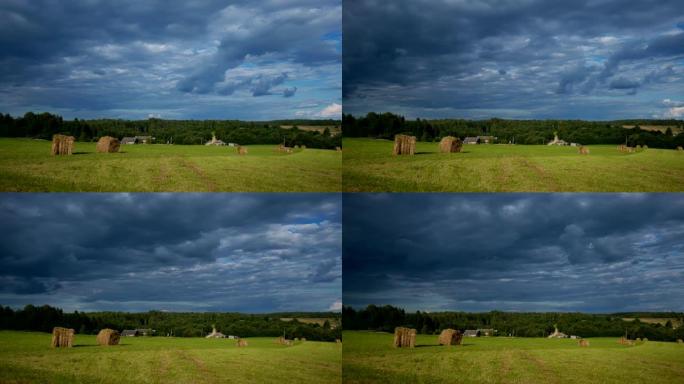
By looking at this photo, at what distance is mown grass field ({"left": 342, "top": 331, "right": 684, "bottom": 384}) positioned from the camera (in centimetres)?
775

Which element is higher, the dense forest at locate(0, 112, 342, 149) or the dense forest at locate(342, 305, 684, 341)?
the dense forest at locate(0, 112, 342, 149)

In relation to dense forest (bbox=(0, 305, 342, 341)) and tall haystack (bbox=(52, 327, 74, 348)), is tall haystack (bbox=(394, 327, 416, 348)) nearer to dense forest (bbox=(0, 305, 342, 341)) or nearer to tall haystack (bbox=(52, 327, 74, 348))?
dense forest (bbox=(0, 305, 342, 341))

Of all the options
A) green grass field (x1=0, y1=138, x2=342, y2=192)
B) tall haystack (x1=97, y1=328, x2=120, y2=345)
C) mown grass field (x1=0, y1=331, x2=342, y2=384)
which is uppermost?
green grass field (x1=0, y1=138, x2=342, y2=192)

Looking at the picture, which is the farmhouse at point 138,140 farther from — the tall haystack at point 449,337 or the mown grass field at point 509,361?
the tall haystack at point 449,337

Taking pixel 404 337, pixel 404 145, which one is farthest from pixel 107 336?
pixel 404 145

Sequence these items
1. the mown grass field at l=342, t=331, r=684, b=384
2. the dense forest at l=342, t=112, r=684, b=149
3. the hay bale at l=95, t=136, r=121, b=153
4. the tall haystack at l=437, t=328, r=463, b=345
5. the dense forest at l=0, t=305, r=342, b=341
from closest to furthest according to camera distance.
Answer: the mown grass field at l=342, t=331, r=684, b=384
the dense forest at l=0, t=305, r=342, b=341
the dense forest at l=342, t=112, r=684, b=149
the hay bale at l=95, t=136, r=121, b=153
the tall haystack at l=437, t=328, r=463, b=345

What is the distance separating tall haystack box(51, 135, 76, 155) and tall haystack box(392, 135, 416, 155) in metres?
3.66

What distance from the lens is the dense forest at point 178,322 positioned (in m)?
7.88

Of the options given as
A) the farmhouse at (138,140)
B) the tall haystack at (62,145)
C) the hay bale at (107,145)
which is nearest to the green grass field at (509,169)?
the farmhouse at (138,140)

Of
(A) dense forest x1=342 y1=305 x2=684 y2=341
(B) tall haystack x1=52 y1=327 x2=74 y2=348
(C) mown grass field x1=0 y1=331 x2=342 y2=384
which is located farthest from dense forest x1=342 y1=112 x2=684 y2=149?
(B) tall haystack x1=52 y1=327 x2=74 y2=348

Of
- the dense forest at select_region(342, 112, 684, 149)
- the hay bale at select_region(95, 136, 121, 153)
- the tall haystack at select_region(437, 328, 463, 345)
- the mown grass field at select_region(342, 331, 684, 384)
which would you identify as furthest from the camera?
the tall haystack at select_region(437, 328, 463, 345)

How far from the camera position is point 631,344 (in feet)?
26.0

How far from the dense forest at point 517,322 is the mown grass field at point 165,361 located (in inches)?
22.1

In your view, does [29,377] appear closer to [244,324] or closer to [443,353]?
[244,324]
